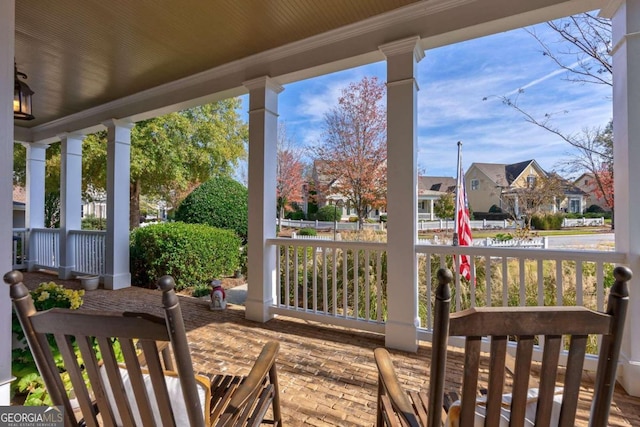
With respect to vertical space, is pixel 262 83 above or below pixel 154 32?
below

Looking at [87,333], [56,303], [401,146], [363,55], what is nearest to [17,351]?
[56,303]

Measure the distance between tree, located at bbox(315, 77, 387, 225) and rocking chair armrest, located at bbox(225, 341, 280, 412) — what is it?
665cm

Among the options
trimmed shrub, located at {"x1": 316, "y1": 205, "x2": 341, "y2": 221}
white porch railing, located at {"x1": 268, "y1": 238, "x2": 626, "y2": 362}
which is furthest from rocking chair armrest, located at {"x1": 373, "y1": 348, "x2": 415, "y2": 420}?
trimmed shrub, located at {"x1": 316, "y1": 205, "x2": 341, "y2": 221}

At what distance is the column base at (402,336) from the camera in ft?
8.63

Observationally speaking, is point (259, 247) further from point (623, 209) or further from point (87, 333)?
point (623, 209)

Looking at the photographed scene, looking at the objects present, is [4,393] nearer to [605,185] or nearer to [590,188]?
[605,185]

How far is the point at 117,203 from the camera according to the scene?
4844 millimetres

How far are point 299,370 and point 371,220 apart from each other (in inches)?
261

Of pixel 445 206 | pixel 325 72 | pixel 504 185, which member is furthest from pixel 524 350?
pixel 445 206

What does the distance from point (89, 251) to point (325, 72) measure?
509 cm

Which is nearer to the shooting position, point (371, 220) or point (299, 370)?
point (299, 370)

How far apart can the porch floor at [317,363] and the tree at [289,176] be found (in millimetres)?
6693

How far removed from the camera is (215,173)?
950 cm

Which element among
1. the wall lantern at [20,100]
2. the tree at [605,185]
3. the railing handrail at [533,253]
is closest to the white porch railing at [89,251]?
the wall lantern at [20,100]
